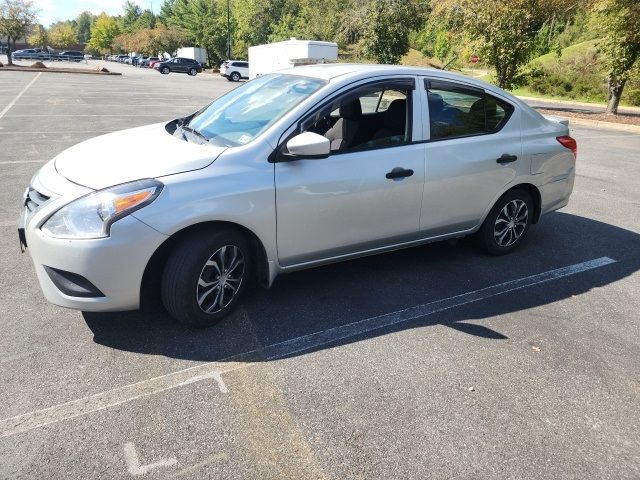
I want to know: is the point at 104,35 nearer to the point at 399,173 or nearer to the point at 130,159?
the point at 130,159

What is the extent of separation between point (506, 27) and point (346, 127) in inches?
719

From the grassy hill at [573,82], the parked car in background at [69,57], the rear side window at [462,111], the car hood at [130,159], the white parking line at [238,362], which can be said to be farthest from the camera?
the parked car in background at [69,57]

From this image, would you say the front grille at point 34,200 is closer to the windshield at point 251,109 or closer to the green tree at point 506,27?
the windshield at point 251,109

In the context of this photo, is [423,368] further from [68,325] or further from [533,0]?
[533,0]

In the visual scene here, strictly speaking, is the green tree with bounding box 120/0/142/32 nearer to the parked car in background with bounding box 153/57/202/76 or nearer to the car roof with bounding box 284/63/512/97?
the parked car in background with bounding box 153/57/202/76

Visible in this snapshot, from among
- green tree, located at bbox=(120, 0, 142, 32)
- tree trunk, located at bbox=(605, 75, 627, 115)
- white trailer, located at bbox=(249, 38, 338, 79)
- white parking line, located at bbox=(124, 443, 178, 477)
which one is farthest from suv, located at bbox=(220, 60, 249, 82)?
green tree, located at bbox=(120, 0, 142, 32)

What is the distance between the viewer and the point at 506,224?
4801 mm

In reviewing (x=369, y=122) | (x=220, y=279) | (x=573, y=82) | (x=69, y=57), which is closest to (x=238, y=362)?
(x=220, y=279)

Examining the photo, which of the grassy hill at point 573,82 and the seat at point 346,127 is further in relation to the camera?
the grassy hill at point 573,82

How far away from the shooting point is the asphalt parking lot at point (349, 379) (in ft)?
7.86

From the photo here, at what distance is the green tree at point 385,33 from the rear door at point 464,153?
23.9 meters

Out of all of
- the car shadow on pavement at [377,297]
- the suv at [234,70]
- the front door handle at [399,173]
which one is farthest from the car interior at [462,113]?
the suv at [234,70]

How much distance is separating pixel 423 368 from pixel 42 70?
4248 centimetres

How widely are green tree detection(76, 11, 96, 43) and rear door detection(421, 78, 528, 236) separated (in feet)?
583
